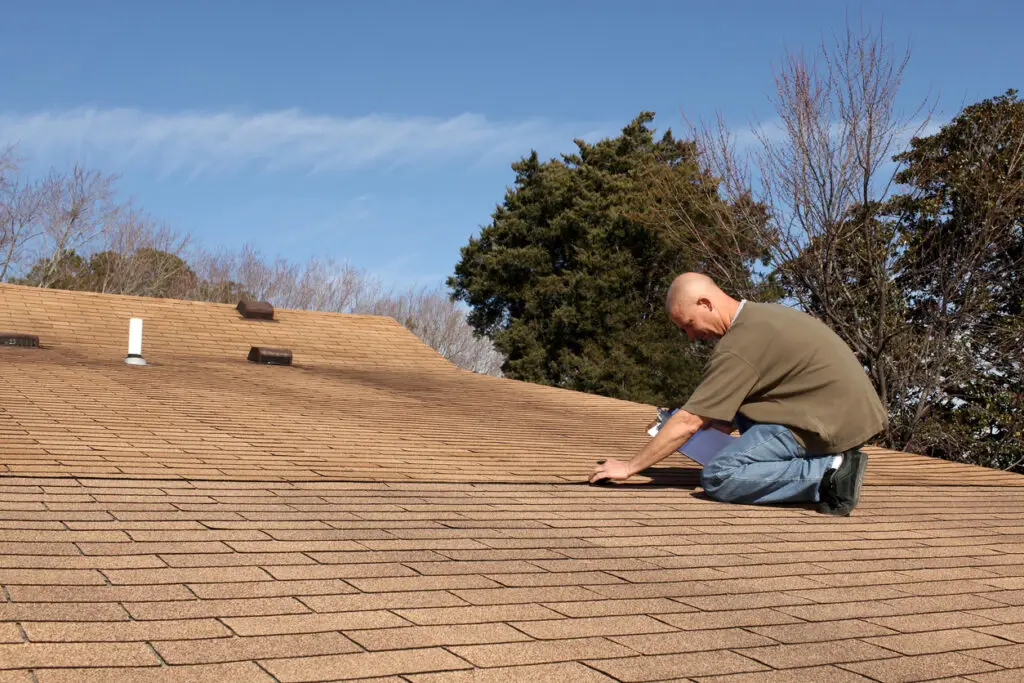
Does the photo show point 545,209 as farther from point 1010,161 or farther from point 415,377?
point 415,377

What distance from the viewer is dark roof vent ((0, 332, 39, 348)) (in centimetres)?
1006

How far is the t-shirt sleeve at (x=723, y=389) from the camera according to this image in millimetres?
3768

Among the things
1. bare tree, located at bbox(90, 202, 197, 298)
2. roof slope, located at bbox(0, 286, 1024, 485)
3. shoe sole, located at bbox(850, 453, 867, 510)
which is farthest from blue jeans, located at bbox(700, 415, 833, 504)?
bare tree, located at bbox(90, 202, 197, 298)

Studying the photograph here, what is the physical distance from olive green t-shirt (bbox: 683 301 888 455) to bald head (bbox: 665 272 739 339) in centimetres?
8

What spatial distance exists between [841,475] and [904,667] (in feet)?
6.63

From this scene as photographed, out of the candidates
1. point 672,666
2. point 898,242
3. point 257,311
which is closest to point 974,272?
point 898,242

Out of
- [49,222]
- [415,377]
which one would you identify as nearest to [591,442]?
[415,377]

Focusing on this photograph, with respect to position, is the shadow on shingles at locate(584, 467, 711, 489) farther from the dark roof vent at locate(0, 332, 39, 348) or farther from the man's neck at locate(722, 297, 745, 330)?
the dark roof vent at locate(0, 332, 39, 348)

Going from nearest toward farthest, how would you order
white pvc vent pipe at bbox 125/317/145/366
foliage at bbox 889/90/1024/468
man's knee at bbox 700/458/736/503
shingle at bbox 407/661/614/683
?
1. shingle at bbox 407/661/614/683
2. man's knee at bbox 700/458/736/503
3. white pvc vent pipe at bbox 125/317/145/366
4. foliage at bbox 889/90/1024/468

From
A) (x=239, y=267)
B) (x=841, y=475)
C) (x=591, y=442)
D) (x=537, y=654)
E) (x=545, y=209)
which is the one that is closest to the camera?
(x=537, y=654)

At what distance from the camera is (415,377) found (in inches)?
445

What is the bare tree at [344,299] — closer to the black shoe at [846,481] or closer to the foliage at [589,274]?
the foliage at [589,274]

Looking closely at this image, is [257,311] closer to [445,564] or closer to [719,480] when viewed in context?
[719,480]

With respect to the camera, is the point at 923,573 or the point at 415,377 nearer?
the point at 923,573
